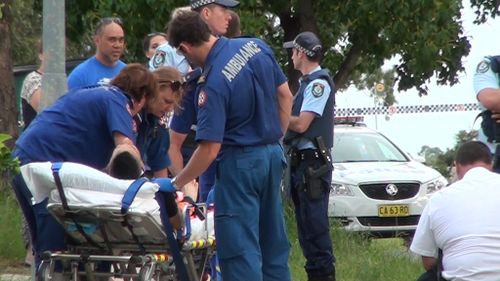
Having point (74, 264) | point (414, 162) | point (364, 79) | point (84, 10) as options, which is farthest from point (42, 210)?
point (364, 79)

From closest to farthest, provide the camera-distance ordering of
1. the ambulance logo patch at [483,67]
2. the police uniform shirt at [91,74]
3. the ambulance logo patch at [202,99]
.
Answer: the ambulance logo patch at [202,99], the ambulance logo patch at [483,67], the police uniform shirt at [91,74]

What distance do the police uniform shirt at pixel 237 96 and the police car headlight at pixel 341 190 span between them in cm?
711

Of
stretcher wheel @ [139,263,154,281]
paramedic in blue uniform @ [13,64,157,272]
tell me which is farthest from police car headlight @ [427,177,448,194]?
stretcher wheel @ [139,263,154,281]

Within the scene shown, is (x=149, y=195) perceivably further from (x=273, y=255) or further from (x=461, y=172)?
(x=461, y=172)

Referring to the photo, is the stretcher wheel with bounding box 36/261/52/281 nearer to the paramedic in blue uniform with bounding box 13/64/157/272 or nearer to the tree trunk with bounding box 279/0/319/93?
the paramedic in blue uniform with bounding box 13/64/157/272

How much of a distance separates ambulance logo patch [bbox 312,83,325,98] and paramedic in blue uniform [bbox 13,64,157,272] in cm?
270

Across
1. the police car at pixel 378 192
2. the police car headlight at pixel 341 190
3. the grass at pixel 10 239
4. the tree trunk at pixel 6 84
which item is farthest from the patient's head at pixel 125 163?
the police car headlight at pixel 341 190

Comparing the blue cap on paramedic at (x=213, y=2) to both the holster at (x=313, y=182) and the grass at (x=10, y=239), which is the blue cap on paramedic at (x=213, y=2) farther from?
the grass at (x=10, y=239)

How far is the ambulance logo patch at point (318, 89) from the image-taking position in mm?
9391

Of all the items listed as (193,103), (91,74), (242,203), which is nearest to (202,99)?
(242,203)

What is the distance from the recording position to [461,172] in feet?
22.6

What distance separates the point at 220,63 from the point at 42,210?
1.22 meters

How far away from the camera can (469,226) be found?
6.61 metres

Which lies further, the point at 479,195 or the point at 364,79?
the point at 364,79
